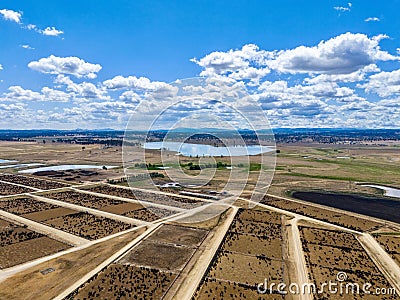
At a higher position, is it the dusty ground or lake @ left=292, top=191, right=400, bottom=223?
lake @ left=292, top=191, right=400, bottom=223

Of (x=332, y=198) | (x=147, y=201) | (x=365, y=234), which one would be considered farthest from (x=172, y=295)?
(x=332, y=198)

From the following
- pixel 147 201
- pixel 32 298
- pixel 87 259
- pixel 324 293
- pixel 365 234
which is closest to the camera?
pixel 32 298

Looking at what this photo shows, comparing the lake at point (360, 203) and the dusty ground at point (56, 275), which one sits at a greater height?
the lake at point (360, 203)

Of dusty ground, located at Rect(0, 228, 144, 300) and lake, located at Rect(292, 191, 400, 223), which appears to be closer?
dusty ground, located at Rect(0, 228, 144, 300)

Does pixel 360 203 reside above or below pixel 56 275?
above

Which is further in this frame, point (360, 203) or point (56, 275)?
point (360, 203)

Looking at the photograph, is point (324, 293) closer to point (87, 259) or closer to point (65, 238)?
point (87, 259)

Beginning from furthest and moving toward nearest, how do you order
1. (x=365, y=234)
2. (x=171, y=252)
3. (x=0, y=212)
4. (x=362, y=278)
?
(x=0, y=212)
(x=365, y=234)
(x=171, y=252)
(x=362, y=278)

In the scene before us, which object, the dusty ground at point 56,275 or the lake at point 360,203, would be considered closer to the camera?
the dusty ground at point 56,275
